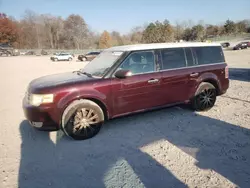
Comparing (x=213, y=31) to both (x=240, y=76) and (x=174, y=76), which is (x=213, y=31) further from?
(x=174, y=76)

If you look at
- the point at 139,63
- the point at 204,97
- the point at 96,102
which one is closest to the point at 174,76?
the point at 139,63

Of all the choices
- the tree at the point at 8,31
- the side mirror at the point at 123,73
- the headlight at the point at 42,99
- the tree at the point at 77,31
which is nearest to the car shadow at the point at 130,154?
the headlight at the point at 42,99

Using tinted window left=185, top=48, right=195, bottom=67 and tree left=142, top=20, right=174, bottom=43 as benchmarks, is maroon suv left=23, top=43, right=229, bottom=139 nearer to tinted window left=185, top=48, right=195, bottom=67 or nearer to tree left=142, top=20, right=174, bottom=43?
tinted window left=185, top=48, right=195, bottom=67

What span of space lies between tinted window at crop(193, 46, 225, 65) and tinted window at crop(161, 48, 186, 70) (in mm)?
497

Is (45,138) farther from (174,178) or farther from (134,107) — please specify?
(174,178)

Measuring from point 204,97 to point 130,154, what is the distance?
294 centimetres

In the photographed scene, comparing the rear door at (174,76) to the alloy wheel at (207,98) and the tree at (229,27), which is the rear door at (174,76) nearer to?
the alloy wheel at (207,98)

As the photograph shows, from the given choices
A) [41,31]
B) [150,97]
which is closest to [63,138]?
[150,97]

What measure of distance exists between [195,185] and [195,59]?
3.39m

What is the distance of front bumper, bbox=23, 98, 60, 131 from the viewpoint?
3.86m

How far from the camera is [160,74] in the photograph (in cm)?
473

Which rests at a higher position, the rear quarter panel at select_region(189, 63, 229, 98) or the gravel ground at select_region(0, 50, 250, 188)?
the rear quarter panel at select_region(189, 63, 229, 98)

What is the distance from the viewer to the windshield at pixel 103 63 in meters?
4.52

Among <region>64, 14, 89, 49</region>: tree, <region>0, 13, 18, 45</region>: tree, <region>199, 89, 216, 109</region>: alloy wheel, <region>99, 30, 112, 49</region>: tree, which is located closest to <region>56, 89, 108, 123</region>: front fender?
<region>199, 89, 216, 109</region>: alloy wheel
